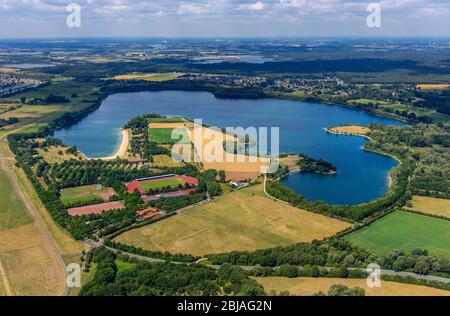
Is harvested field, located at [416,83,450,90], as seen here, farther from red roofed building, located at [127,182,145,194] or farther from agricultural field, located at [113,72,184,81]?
red roofed building, located at [127,182,145,194]

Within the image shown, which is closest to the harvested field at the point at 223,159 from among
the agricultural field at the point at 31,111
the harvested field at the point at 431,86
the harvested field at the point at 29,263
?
the harvested field at the point at 29,263

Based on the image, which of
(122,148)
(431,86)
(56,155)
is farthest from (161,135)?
(431,86)

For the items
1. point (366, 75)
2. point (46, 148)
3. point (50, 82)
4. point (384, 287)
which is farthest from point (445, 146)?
point (50, 82)

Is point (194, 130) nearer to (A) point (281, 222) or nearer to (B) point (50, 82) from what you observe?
(A) point (281, 222)

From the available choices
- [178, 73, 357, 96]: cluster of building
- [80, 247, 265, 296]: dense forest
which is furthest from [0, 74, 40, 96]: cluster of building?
[80, 247, 265, 296]: dense forest

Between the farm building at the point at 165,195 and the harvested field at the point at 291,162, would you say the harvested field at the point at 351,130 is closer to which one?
the harvested field at the point at 291,162

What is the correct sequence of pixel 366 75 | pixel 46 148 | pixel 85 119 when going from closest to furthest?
pixel 46 148
pixel 85 119
pixel 366 75

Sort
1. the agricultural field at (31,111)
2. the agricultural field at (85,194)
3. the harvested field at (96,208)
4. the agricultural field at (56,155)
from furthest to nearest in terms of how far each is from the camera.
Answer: the agricultural field at (31,111), the agricultural field at (56,155), the agricultural field at (85,194), the harvested field at (96,208)
